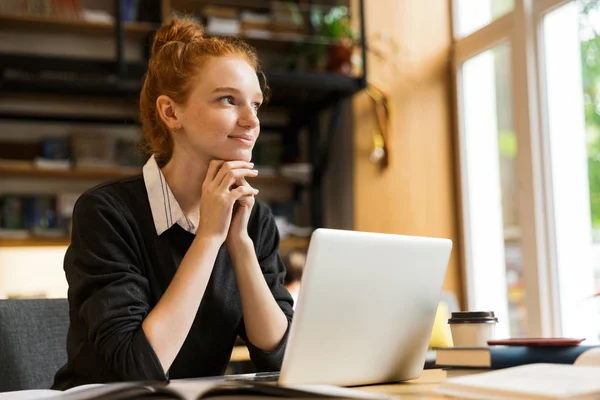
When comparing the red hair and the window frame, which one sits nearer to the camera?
the red hair

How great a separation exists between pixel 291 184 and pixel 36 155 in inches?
65.0

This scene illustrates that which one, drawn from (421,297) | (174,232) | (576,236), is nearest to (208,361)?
(174,232)

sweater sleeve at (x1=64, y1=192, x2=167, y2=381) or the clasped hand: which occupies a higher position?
the clasped hand

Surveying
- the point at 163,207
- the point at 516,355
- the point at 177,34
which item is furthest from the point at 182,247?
the point at 516,355

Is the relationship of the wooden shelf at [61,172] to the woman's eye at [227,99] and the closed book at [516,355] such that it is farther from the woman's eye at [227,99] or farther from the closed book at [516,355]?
the closed book at [516,355]

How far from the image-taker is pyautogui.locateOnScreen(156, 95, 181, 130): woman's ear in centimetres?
159

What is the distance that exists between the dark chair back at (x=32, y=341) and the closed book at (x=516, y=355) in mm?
860

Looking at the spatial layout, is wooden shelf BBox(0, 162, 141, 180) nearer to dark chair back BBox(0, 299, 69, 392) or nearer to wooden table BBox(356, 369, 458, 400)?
dark chair back BBox(0, 299, 69, 392)

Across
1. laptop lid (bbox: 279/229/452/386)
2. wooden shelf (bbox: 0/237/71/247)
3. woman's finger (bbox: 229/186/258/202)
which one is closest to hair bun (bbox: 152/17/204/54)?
woman's finger (bbox: 229/186/258/202)

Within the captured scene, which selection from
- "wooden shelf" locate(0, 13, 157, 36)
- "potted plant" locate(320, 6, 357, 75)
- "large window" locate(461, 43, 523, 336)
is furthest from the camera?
"potted plant" locate(320, 6, 357, 75)

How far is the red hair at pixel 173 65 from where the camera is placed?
155cm

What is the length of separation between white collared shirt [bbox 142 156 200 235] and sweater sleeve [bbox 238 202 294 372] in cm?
16

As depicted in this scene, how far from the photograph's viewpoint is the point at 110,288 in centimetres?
133

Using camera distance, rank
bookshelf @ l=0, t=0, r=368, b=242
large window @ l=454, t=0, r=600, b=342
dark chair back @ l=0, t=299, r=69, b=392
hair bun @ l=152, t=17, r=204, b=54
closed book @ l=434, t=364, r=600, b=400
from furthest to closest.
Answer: bookshelf @ l=0, t=0, r=368, b=242 < large window @ l=454, t=0, r=600, b=342 < hair bun @ l=152, t=17, r=204, b=54 < dark chair back @ l=0, t=299, r=69, b=392 < closed book @ l=434, t=364, r=600, b=400
